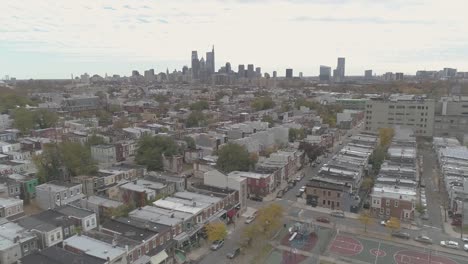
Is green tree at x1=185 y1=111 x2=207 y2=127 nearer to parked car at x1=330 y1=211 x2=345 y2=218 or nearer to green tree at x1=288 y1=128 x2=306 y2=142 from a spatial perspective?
green tree at x1=288 y1=128 x2=306 y2=142

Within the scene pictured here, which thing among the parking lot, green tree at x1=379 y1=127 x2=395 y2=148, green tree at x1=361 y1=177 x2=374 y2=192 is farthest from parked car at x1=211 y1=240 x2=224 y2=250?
green tree at x1=379 y1=127 x2=395 y2=148

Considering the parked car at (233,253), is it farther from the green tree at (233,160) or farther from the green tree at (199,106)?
the green tree at (199,106)

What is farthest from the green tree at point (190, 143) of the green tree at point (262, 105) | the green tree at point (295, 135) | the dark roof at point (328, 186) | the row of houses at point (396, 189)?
the green tree at point (262, 105)

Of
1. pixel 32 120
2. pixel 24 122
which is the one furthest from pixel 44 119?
pixel 24 122

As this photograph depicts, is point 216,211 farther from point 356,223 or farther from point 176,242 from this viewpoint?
point 356,223

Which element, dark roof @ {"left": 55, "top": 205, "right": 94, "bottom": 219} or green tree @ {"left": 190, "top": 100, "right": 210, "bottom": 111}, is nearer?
dark roof @ {"left": 55, "top": 205, "right": 94, "bottom": 219}

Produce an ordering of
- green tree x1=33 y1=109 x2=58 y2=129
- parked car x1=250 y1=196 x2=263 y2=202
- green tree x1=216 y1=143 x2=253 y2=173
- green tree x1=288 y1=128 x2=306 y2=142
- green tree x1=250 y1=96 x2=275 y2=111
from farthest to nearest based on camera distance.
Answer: green tree x1=250 y1=96 x2=275 y2=111 → green tree x1=33 y1=109 x2=58 y2=129 → green tree x1=288 y1=128 x2=306 y2=142 → green tree x1=216 y1=143 x2=253 y2=173 → parked car x1=250 y1=196 x2=263 y2=202
